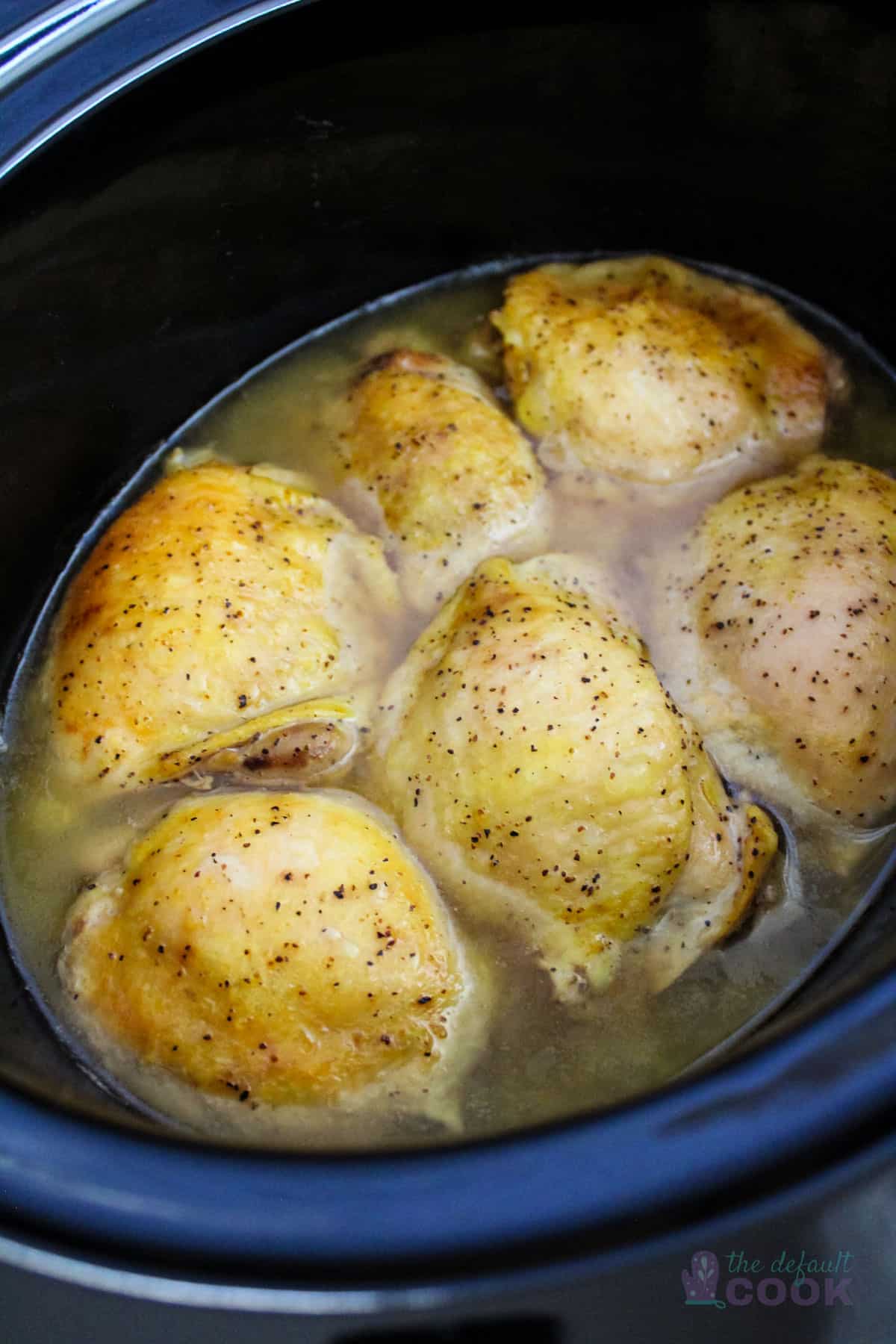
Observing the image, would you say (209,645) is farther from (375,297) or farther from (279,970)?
(375,297)

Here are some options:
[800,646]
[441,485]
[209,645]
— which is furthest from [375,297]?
[800,646]

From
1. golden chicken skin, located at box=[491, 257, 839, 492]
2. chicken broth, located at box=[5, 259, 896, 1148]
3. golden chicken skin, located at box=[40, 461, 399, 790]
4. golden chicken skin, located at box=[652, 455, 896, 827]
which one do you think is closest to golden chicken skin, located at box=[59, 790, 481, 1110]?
chicken broth, located at box=[5, 259, 896, 1148]

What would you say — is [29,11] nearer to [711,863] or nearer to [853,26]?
[853,26]

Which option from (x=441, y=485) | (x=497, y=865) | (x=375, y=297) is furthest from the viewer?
(x=375, y=297)

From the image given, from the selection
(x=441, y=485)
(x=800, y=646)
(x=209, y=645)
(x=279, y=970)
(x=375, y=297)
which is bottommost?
(x=279, y=970)

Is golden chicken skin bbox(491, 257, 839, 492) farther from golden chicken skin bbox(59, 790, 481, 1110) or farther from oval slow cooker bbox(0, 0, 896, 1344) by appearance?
golden chicken skin bbox(59, 790, 481, 1110)

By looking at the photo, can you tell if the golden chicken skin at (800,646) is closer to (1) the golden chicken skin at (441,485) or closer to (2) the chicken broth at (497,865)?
(2) the chicken broth at (497,865)

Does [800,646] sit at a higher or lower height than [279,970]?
higher
